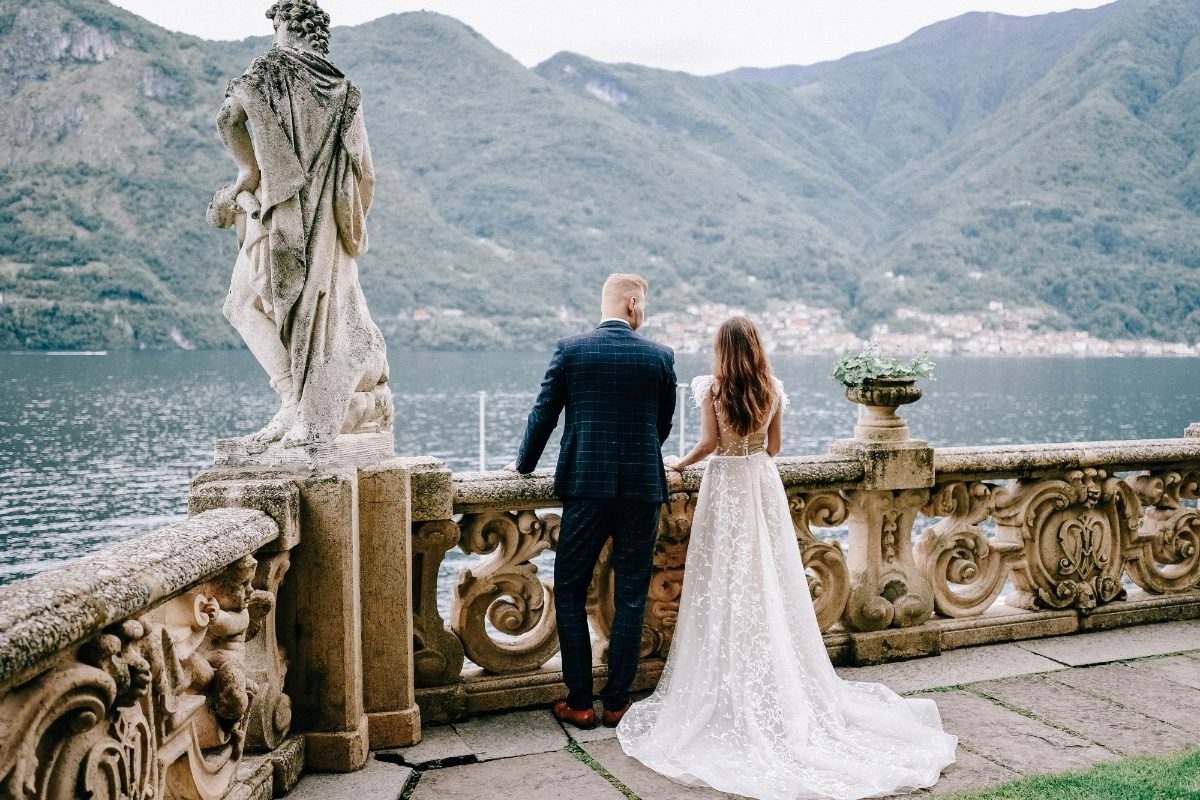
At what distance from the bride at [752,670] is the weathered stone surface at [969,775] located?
0.13 ft

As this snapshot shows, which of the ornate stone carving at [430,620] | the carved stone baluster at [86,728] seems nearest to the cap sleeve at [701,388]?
the ornate stone carving at [430,620]

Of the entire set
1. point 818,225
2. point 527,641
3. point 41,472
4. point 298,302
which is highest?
point 818,225

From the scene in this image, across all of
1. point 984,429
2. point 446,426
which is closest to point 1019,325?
point 984,429

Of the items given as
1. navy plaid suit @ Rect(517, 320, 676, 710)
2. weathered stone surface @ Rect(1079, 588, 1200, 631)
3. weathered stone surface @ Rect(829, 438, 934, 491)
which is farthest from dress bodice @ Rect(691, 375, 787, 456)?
weathered stone surface @ Rect(1079, 588, 1200, 631)

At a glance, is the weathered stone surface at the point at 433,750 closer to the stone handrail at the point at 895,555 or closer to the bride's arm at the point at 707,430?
the stone handrail at the point at 895,555

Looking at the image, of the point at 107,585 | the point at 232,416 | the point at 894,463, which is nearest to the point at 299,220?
the point at 107,585

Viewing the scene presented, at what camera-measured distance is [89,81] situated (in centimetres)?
13400

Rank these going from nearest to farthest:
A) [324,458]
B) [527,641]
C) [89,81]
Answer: [324,458]
[527,641]
[89,81]

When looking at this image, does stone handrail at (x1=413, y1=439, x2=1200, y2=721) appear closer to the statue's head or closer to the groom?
the groom

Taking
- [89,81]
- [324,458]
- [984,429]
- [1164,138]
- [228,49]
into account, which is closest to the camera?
[324,458]

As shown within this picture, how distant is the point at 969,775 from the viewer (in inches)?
148

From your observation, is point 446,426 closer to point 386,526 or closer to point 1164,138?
point 386,526

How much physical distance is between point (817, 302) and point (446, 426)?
8125 centimetres

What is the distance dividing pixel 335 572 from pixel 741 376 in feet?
5.85
